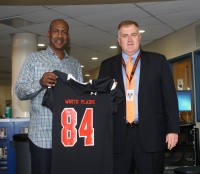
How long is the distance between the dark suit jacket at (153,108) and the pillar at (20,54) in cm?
458

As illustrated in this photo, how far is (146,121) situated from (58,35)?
37.1 inches

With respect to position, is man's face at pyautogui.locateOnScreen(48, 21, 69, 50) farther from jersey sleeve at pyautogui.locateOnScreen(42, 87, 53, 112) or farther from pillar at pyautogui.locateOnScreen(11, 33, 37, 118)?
pillar at pyautogui.locateOnScreen(11, 33, 37, 118)

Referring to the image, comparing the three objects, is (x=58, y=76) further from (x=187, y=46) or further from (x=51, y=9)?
(x=187, y=46)

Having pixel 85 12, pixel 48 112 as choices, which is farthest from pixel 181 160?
pixel 48 112

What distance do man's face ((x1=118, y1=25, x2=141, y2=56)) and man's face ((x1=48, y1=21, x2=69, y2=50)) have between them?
0.45m

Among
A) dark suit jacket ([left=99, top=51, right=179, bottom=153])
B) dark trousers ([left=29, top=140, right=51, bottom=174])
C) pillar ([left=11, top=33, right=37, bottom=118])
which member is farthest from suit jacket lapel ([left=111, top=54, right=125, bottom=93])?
pillar ([left=11, top=33, right=37, bottom=118])

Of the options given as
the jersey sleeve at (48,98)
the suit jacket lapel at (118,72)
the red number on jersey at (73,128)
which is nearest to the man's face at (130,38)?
the suit jacket lapel at (118,72)

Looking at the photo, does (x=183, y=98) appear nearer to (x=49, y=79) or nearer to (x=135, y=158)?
(x=135, y=158)

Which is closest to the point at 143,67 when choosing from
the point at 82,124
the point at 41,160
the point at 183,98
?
the point at 82,124

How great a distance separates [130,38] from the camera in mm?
2486

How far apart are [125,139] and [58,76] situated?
68 cm

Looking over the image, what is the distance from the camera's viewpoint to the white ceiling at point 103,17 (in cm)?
512

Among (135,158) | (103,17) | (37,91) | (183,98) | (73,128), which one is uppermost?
(103,17)

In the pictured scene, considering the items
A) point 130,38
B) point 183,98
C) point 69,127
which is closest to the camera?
point 69,127
